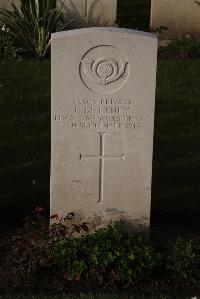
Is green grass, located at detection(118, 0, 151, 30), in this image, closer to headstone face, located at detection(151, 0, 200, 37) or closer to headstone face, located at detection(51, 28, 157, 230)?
headstone face, located at detection(151, 0, 200, 37)

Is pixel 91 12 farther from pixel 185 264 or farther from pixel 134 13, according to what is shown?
pixel 185 264

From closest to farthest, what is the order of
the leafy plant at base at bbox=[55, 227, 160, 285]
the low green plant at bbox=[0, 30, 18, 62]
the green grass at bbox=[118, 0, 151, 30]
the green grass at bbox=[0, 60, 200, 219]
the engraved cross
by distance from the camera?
1. the leafy plant at base at bbox=[55, 227, 160, 285]
2. the engraved cross
3. the green grass at bbox=[0, 60, 200, 219]
4. the low green plant at bbox=[0, 30, 18, 62]
5. the green grass at bbox=[118, 0, 151, 30]

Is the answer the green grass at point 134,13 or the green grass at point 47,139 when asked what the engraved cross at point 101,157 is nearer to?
the green grass at point 47,139

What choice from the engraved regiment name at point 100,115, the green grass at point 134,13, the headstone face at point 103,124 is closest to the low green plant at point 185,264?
the headstone face at point 103,124

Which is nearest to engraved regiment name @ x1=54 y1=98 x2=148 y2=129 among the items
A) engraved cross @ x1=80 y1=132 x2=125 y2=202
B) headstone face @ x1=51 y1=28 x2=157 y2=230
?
headstone face @ x1=51 y1=28 x2=157 y2=230

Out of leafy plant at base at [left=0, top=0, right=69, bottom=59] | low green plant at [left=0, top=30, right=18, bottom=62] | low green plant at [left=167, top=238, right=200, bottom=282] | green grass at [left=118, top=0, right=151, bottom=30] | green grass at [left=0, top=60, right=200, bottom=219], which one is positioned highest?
green grass at [left=118, top=0, right=151, bottom=30]

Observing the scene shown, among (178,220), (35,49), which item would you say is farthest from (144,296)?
(35,49)

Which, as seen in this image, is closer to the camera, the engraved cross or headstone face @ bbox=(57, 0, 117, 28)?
the engraved cross

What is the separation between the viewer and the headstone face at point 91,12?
11.4m

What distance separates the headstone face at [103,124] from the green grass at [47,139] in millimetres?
856

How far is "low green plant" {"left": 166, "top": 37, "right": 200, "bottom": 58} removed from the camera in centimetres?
1070

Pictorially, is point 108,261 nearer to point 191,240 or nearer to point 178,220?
point 191,240

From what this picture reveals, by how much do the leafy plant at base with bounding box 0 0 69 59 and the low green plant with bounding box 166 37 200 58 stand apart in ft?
5.47

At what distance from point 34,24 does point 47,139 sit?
2886 millimetres
